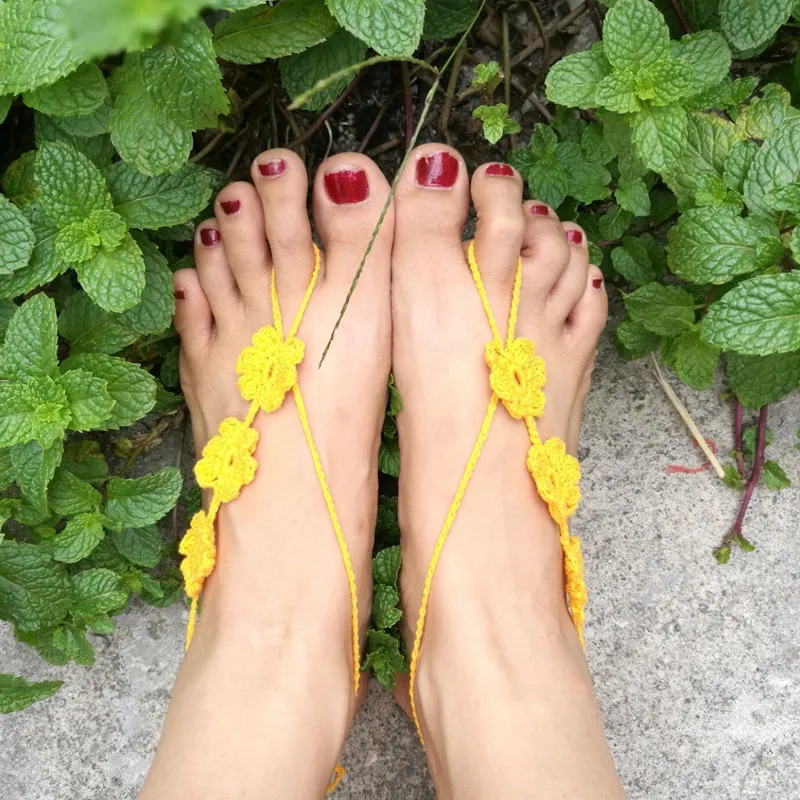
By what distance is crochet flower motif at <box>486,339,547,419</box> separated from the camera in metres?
0.97

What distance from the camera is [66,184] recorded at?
0.78 m

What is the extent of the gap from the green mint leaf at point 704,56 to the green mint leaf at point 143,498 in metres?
0.70

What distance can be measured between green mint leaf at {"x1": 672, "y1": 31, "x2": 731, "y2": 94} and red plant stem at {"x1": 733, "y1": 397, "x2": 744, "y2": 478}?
0.43m

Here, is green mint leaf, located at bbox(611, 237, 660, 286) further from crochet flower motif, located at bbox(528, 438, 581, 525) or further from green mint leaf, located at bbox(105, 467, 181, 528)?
green mint leaf, located at bbox(105, 467, 181, 528)

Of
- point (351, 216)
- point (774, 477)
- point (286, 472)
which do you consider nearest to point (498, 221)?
point (351, 216)

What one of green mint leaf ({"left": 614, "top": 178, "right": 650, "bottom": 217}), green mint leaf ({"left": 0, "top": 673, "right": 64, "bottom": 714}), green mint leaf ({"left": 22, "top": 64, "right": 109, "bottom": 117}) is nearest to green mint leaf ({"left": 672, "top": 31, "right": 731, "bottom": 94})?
green mint leaf ({"left": 614, "top": 178, "right": 650, "bottom": 217})

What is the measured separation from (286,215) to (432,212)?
0.59ft

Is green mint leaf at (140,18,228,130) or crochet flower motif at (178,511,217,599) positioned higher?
green mint leaf at (140,18,228,130)

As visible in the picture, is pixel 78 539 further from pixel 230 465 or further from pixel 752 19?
pixel 752 19

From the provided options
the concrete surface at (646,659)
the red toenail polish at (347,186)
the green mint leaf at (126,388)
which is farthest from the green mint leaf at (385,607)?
the red toenail polish at (347,186)

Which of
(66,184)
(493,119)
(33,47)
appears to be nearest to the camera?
(33,47)

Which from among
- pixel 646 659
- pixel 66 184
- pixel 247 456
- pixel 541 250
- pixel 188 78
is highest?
pixel 188 78

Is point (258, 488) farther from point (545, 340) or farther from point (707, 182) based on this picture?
point (707, 182)

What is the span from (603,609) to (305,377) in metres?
0.51
